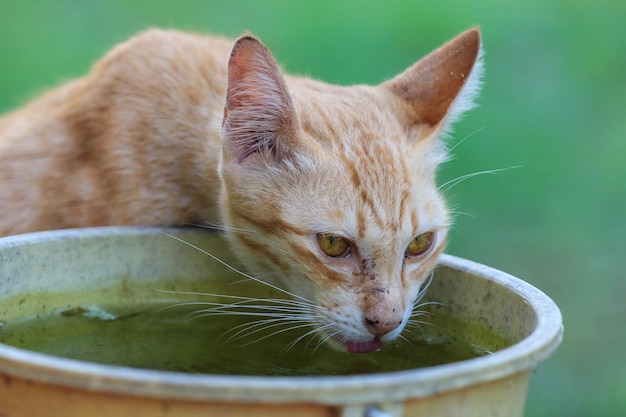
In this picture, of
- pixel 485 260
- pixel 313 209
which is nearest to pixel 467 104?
pixel 313 209

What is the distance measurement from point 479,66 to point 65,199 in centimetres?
139

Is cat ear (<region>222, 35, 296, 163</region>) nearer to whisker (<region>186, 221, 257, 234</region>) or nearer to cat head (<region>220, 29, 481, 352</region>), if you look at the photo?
cat head (<region>220, 29, 481, 352</region>)

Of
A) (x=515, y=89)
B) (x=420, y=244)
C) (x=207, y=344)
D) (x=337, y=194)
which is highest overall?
(x=515, y=89)

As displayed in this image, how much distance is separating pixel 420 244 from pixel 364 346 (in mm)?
327

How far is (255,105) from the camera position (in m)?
2.19

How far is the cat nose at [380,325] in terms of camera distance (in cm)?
205

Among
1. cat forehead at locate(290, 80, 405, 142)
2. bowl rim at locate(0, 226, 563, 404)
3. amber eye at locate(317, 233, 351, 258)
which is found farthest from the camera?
cat forehead at locate(290, 80, 405, 142)

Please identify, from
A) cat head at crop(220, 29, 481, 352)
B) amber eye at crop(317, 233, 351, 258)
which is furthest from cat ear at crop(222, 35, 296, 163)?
amber eye at crop(317, 233, 351, 258)

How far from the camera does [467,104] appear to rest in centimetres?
258

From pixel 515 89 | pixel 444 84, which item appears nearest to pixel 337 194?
pixel 444 84

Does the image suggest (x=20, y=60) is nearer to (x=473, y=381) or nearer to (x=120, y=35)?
(x=120, y=35)

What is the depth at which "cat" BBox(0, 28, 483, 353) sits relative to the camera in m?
2.15

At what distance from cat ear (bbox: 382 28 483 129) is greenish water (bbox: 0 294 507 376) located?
0.63 meters

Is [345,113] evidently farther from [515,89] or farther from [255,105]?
[515,89]
